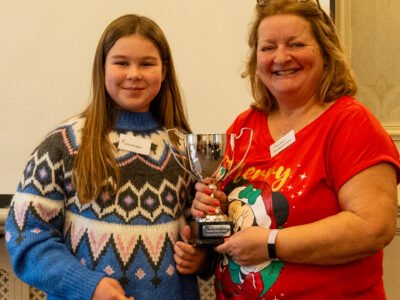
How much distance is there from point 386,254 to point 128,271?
4.11ft

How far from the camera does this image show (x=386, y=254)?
2066 mm

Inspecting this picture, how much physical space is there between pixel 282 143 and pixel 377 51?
1072 mm

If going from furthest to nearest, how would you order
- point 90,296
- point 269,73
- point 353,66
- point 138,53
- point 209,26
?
point 353,66 → point 209,26 → point 269,73 → point 138,53 → point 90,296

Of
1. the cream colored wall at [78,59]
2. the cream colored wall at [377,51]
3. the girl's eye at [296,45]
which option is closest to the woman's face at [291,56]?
the girl's eye at [296,45]

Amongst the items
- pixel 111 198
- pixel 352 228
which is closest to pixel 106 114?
pixel 111 198

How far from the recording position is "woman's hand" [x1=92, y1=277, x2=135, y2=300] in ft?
3.89

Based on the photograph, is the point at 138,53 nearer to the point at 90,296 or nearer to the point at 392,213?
the point at 90,296

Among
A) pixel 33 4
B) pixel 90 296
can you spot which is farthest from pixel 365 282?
pixel 33 4

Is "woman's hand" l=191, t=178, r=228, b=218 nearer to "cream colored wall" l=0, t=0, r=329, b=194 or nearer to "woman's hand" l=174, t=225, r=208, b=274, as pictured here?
"woman's hand" l=174, t=225, r=208, b=274

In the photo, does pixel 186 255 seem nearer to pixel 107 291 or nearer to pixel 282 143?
pixel 107 291

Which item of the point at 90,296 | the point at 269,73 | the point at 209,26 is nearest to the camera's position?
the point at 90,296

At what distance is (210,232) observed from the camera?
4.39 ft

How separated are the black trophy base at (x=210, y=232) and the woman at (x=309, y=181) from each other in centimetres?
3

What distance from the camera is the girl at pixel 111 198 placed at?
48.4 inches
